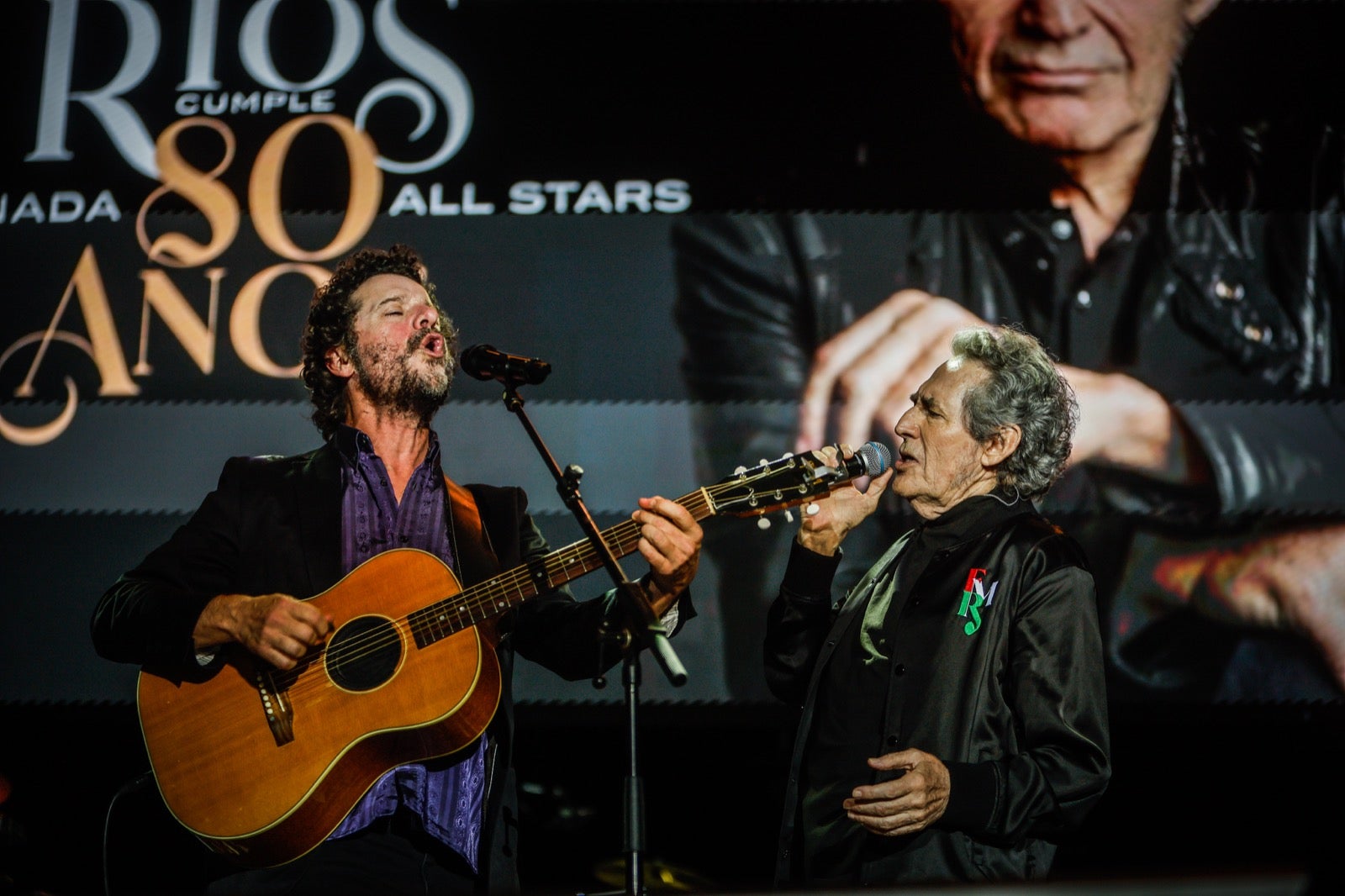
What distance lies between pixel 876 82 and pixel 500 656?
226 cm

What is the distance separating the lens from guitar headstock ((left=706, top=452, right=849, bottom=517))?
2879 millimetres

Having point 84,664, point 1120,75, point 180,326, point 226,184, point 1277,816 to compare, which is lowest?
point 1277,816

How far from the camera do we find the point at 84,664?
12.4 feet

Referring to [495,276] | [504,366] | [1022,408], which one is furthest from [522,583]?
[495,276]

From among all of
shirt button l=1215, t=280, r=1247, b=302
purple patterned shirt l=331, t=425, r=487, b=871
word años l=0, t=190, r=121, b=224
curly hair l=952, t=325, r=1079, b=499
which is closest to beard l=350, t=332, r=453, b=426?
purple patterned shirt l=331, t=425, r=487, b=871

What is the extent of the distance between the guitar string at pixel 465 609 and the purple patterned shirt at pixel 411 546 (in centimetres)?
25

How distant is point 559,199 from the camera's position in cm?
406

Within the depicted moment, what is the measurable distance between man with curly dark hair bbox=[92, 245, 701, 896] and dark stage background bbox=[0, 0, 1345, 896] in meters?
0.62

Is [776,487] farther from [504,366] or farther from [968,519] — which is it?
[504,366]

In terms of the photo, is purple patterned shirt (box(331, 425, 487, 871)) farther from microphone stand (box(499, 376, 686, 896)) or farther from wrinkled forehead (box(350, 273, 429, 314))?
microphone stand (box(499, 376, 686, 896))

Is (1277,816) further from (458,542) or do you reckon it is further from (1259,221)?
(458,542)

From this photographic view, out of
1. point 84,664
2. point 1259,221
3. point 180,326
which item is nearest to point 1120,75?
point 1259,221

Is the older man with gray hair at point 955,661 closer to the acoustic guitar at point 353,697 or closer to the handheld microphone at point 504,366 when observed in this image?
the acoustic guitar at point 353,697

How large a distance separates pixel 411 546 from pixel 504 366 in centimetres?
71
